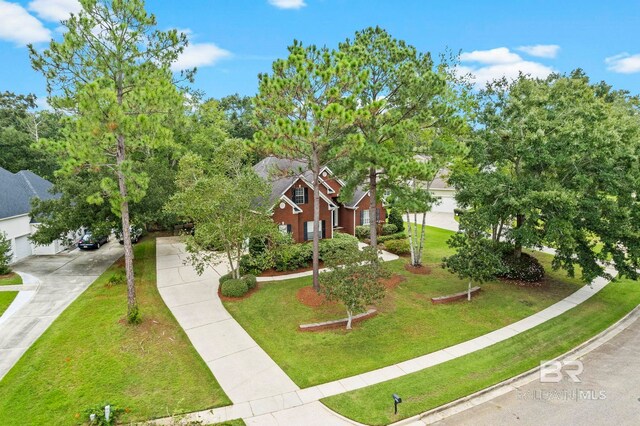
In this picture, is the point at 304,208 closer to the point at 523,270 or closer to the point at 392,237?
the point at 392,237

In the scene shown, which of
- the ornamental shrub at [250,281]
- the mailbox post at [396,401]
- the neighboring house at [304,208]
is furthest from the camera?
the neighboring house at [304,208]

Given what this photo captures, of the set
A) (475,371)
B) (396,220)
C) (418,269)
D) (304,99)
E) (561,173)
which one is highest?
(304,99)

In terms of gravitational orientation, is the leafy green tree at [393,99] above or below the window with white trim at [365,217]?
above

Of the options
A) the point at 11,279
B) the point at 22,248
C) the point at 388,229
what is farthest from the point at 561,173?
Answer: the point at 22,248

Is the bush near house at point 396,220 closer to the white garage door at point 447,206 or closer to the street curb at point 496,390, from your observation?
the white garage door at point 447,206

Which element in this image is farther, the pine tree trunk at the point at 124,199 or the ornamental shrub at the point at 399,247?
the ornamental shrub at the point at 399,247

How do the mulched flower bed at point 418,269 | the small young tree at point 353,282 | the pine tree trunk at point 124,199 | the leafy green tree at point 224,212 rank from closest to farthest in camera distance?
the small young tree at point 353,282
the pine tree trunk at point 124,199
the leafy green tree at point 224,212
the mulched flower bed at point 418,269

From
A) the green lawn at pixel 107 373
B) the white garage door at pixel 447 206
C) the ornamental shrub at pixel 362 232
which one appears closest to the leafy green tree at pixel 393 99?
the green lawn at pixel 107 373
